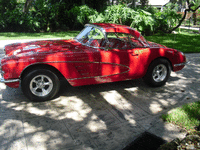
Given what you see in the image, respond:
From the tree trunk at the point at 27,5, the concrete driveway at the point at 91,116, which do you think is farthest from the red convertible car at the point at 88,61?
the tree trunk at the point at 27,5

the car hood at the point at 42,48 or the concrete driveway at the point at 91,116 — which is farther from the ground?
the car hood at the point at 42,48

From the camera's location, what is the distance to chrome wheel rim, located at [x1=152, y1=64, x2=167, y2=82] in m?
5.81

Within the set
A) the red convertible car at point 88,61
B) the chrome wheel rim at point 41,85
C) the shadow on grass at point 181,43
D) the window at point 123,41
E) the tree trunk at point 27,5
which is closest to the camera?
the red convertible car at point 88,61

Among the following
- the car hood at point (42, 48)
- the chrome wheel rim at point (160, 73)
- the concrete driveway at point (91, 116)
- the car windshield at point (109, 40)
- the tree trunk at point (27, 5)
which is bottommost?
the concrete driveway at point (91, 116)

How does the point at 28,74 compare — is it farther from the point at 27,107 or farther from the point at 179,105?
the point at 179,105

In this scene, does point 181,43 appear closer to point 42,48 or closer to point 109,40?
point 109,40

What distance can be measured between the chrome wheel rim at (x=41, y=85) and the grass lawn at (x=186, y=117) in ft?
8.01

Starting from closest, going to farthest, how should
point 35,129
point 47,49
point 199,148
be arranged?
point 199,148 < point 35,129 < point 47,49

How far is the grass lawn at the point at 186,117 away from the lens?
12.4 ft

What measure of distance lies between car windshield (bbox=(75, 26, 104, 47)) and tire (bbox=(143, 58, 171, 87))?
1.54 meters

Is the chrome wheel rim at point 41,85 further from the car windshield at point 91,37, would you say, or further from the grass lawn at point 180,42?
the grass lawn at point 180,42

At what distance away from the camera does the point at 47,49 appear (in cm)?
472

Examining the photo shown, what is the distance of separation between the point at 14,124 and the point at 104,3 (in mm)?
18319

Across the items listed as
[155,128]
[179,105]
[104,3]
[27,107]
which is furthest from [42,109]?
[104,3]
